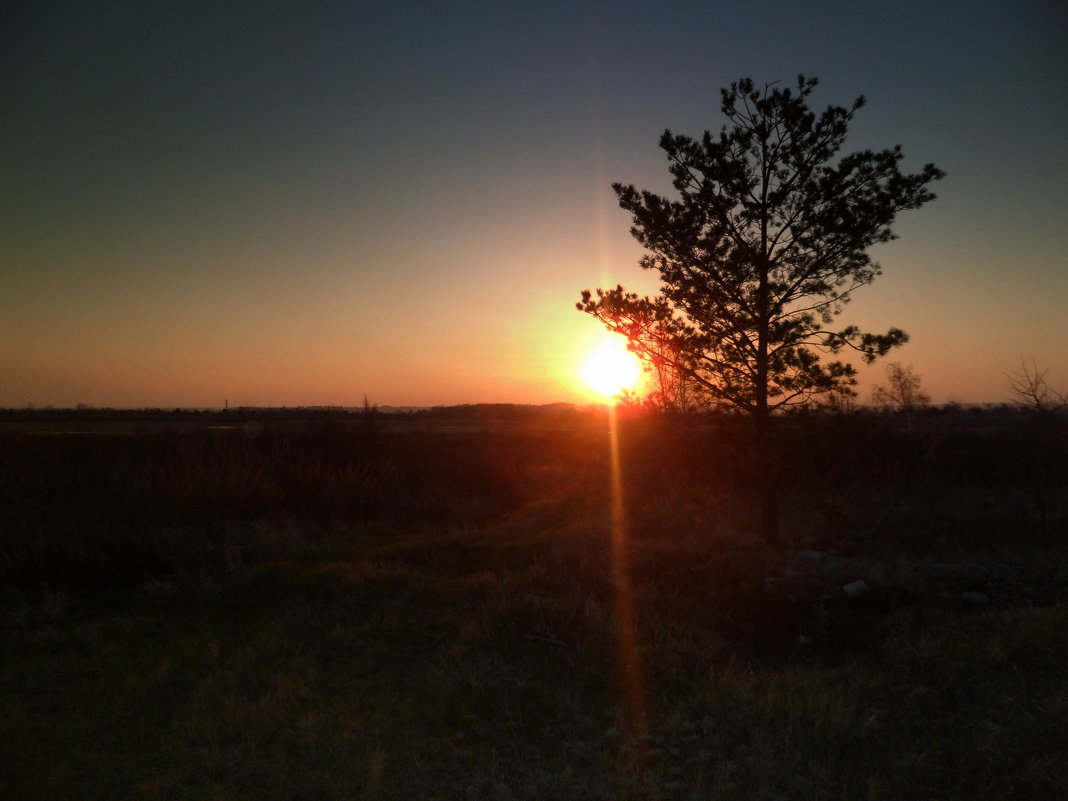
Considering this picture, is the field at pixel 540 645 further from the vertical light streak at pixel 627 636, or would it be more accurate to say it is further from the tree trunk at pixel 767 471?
the tree trunk at pixel 767 471

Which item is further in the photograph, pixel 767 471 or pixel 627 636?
pixel 767 471

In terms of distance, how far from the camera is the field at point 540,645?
4816 millimetres

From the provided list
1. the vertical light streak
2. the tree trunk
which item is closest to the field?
the vertical light streak

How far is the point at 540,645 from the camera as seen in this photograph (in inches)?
285

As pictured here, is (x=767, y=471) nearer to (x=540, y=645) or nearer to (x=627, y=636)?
(x=627, y=636)

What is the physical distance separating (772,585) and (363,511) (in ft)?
32.6

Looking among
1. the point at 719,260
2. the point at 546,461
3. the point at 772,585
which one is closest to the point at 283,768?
the point at 772,585

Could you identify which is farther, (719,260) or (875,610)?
(719,260)

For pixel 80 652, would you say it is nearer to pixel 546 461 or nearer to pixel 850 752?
pixel 850 752

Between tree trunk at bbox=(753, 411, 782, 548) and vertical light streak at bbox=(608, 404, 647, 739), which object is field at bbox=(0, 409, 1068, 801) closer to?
vertical light streak at bbox=(608, 404, 647, 739)

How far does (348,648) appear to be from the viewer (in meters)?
7.39

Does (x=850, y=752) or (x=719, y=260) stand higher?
(x=719, y=260)

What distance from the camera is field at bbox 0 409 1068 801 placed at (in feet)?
15.8

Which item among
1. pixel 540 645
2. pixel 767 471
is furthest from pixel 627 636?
pixel 767 471
